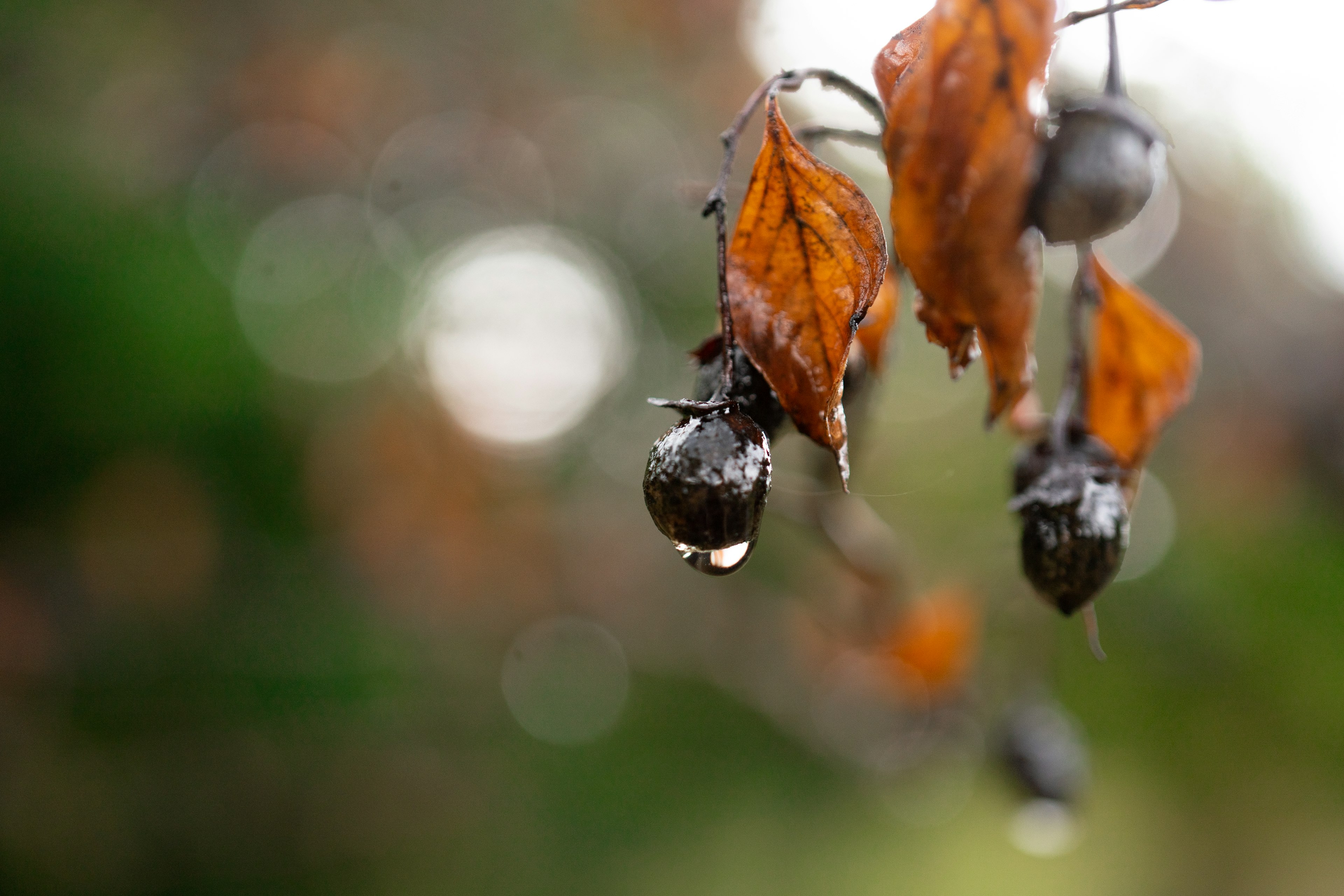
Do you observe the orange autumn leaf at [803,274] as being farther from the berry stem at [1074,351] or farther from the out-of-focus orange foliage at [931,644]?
the out-of-focus orange foliage at [931,644]

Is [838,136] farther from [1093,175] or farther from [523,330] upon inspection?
[523,330]

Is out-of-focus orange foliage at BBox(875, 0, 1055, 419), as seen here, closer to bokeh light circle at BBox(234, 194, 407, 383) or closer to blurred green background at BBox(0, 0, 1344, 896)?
blurred green background at BBox(0, 0, 1344, 896)

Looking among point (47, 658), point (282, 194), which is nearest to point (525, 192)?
point (282, 194)

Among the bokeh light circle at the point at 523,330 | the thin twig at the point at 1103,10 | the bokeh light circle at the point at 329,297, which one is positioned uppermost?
the bokeh light circle at the point at 523,330

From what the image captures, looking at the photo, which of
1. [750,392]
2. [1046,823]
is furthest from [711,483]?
[1046,823]

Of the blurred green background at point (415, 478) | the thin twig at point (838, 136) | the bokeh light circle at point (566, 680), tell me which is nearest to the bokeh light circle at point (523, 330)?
the blurred green background at point (415, 478)

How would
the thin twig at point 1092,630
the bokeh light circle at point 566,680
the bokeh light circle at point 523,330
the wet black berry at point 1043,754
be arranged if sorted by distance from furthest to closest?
1. the bokeh light circle at point 523,330
2. the bokeh light circle at point 566,680
3. the wet black berry at point 1043,754
4. the thin twig at point 1092,630

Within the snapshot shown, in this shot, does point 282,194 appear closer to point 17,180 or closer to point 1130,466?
point 17,180

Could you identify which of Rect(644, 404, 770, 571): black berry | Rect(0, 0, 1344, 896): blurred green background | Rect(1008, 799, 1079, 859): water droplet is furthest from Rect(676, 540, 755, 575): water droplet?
Rect(1008, 799, 1079, 859): water droplet

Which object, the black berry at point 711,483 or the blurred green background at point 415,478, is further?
the blurred green background at point 415,478
